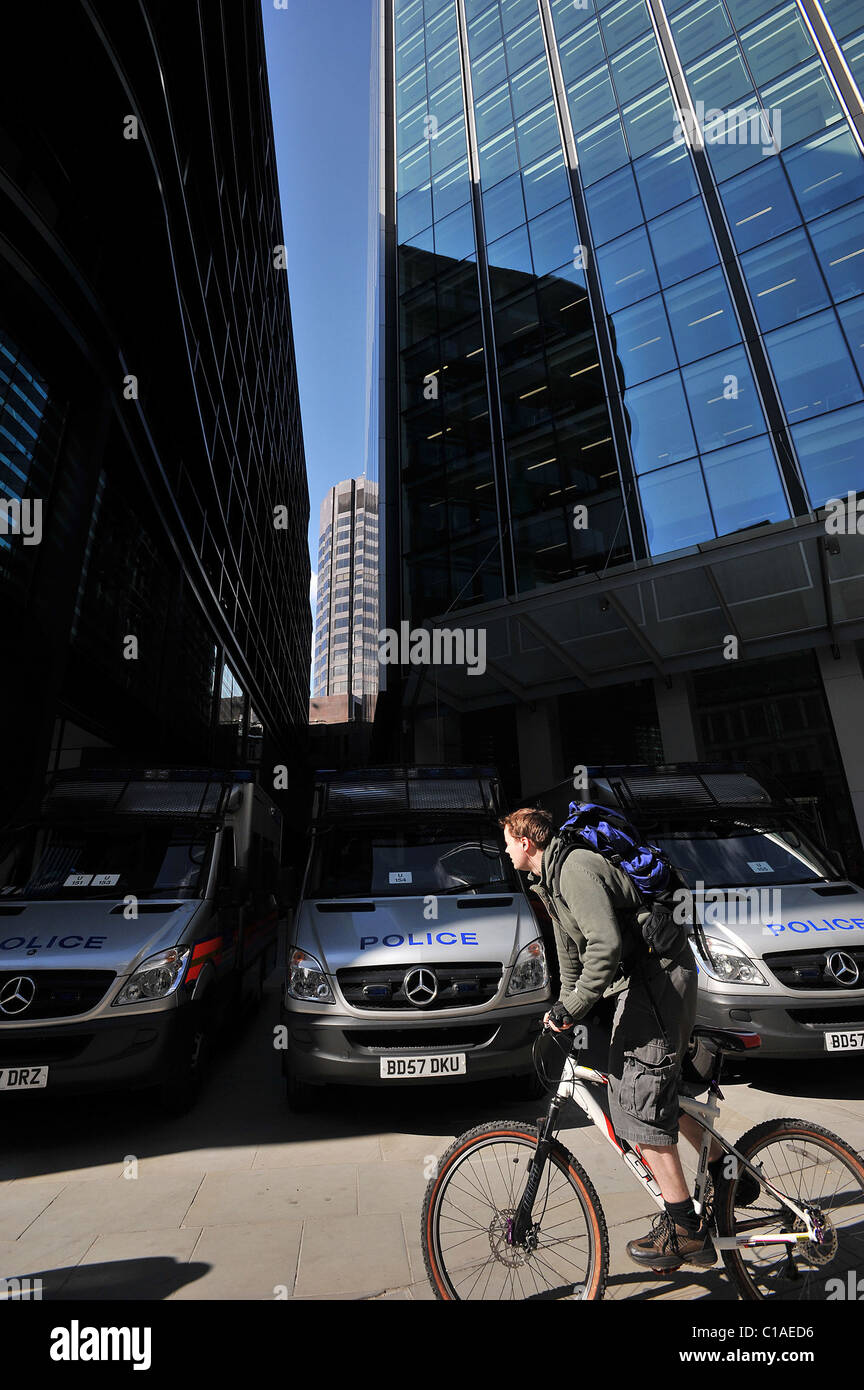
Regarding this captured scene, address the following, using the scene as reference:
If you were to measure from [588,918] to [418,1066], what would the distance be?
8.14 feet

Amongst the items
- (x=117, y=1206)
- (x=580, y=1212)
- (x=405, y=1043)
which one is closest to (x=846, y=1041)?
(x=405, y=1043)

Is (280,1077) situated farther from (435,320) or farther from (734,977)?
(435,320)

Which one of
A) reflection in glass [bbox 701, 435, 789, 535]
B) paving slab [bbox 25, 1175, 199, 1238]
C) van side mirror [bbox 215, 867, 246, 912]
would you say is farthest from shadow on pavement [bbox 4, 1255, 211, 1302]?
reflection in glass [bbox 701, 435, 789, 535]

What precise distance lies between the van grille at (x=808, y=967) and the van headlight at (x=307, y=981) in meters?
3.35

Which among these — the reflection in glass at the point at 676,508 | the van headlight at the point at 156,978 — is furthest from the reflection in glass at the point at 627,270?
the van headlight at the point at 156,978

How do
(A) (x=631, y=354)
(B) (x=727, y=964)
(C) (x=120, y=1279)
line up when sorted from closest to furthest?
(C) (x=120, y=1279)
(B) (x=727, y=964)
(A) (x=631, y=354)

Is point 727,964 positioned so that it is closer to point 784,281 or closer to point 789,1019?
point 789,1019

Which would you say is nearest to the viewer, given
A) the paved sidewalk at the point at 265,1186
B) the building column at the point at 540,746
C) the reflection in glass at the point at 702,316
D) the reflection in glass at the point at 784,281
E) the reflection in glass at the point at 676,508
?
the paved sidewalk at the point at 265,1186

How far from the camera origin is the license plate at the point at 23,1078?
170 inches

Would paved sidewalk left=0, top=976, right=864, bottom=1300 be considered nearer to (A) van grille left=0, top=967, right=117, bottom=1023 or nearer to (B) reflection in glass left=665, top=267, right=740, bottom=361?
(A) van grille left=0, top=967, right=117, bottom=1023

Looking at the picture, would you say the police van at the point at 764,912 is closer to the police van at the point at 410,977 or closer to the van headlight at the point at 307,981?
the police van at the point at 410,977

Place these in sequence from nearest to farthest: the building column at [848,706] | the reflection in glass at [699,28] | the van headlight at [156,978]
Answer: the van headlight at [156,978], the building column at [848,706], the reflection in glass at [699,28]

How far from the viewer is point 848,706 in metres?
16.1
